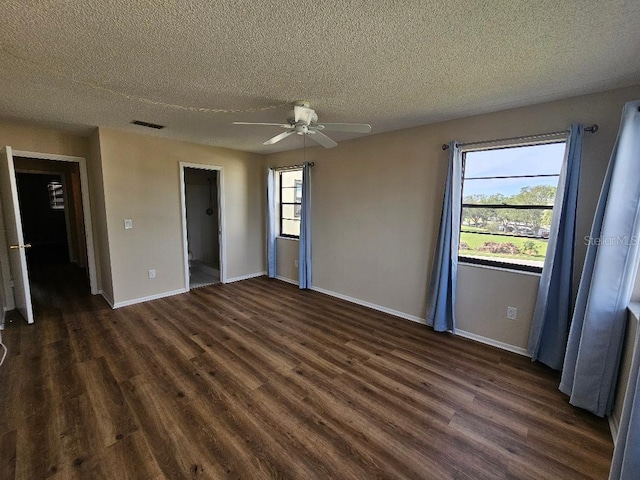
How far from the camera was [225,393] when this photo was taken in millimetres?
2141

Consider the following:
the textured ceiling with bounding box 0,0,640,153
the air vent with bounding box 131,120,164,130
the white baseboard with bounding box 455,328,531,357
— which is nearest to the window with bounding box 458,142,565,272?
→ the textured ceiling with bounding box 0,0,640,153

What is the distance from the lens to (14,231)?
3.12 metres

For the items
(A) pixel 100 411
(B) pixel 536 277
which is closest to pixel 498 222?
(B) pixel 536 277

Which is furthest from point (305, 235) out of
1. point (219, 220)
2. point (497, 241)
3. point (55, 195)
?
point (55, 195)

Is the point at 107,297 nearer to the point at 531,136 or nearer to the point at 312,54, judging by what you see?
the point at 312,54

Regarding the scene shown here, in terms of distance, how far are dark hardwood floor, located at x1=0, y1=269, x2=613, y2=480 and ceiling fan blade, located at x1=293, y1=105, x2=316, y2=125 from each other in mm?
2229

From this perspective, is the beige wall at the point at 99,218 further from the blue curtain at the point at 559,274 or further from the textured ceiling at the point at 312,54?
the blue curtain at the point at 559,274

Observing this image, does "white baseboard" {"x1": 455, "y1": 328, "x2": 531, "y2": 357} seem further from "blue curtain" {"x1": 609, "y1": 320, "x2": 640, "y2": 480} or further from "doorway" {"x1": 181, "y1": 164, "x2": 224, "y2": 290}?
"doorway" {"x1": 181, "y1": 164, "x2": 224, "y2": 290}

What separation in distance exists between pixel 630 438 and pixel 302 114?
2704mm

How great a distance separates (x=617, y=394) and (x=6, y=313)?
6394 millimetres

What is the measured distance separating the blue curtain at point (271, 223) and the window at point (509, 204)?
10.7 feet

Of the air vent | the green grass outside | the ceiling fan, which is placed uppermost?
the air vent

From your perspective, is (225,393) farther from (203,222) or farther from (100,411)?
(203,222)

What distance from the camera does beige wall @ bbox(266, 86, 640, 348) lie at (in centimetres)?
233
